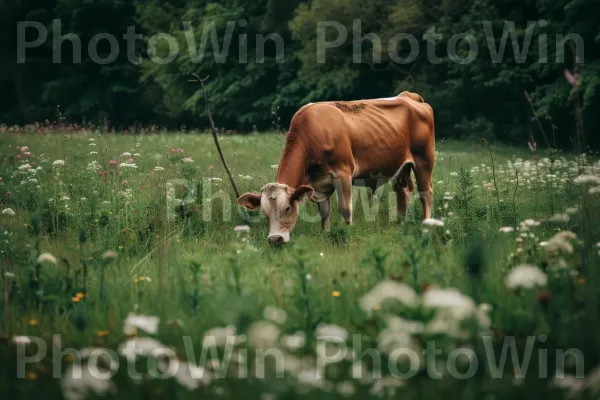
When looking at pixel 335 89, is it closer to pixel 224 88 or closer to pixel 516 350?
pixel 224 88

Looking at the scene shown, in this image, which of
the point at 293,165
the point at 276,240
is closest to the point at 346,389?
the point at 276,240

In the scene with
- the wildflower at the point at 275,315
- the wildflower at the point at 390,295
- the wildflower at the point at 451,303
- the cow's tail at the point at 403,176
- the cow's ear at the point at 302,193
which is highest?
the wildflower at the point at 451,303

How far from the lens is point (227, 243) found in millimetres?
7109

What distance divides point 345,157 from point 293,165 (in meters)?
0.67

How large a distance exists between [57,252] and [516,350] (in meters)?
4.12

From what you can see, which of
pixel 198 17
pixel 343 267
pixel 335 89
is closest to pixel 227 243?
pixel 343 267

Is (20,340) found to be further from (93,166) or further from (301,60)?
(301,60)

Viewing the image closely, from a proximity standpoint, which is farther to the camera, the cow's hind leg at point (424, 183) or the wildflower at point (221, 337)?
the cow's hind leg at point (424, 183)

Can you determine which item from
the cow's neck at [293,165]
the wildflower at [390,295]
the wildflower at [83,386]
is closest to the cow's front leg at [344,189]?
the cow's neck at [293,165]

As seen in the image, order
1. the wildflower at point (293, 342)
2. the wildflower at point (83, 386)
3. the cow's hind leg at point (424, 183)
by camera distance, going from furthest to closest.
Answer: the cow's hind leg at point (424, 183) < the wildflower at point (293, 342) < the wildflower at point (83, 386)

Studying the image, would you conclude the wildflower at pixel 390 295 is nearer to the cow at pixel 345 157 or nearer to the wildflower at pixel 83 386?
the wildflower at pixel 83 386

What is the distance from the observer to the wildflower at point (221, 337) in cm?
321

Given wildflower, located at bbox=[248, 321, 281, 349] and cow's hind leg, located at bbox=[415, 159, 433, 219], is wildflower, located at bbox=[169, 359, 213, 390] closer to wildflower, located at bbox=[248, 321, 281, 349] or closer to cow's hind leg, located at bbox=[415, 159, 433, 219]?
wildflower, located at bbox=[248, 321, 281, 349]

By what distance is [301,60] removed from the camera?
113 ft
